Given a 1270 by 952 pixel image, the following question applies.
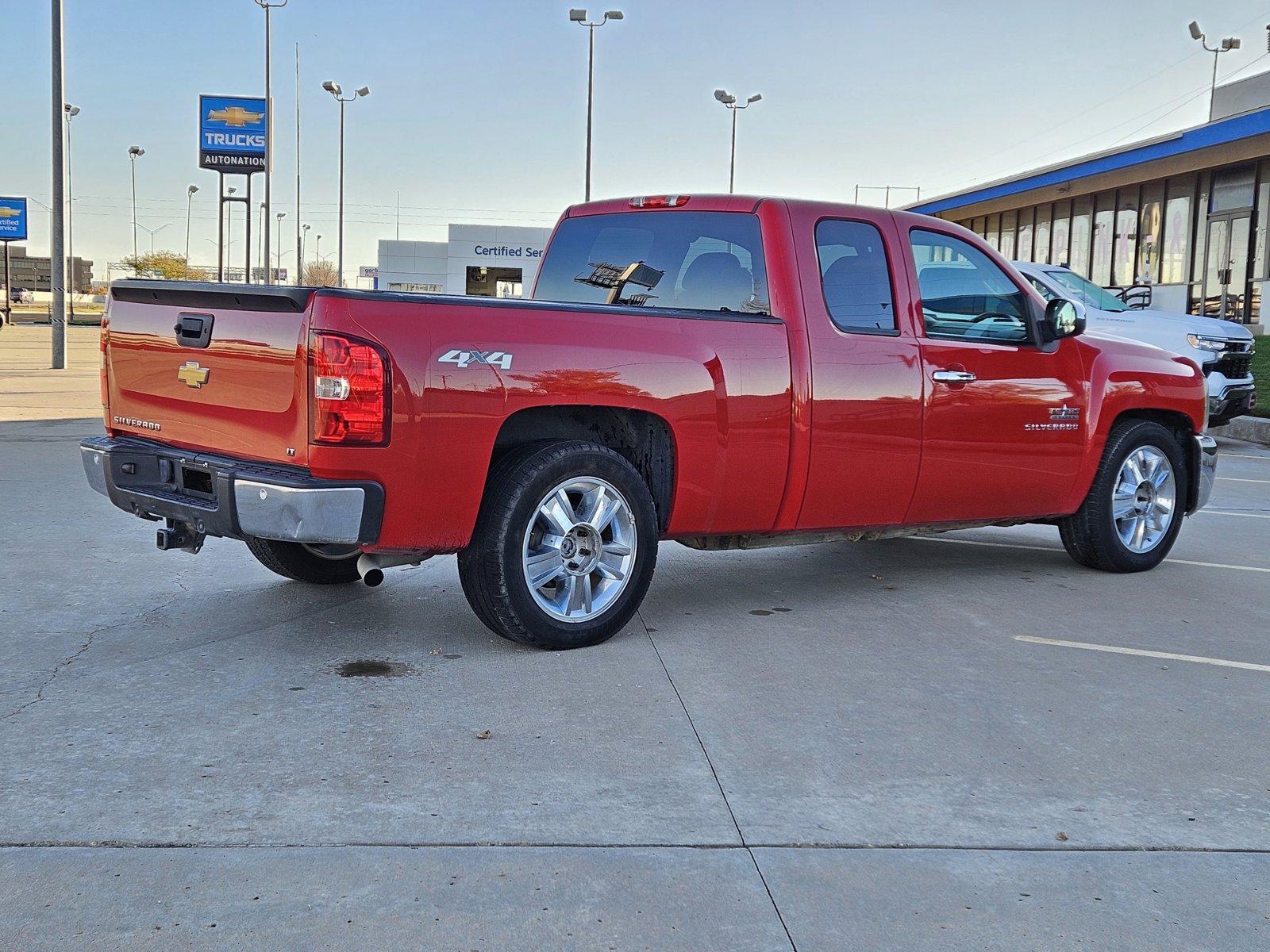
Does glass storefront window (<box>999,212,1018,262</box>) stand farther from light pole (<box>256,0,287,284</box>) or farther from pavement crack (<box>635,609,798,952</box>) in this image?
pavement crack (<box>635,609,798,952</box>)

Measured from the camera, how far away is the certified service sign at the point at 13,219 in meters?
67.1

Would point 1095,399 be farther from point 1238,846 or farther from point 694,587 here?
point 1238,846

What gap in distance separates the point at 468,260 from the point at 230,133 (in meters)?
21.2

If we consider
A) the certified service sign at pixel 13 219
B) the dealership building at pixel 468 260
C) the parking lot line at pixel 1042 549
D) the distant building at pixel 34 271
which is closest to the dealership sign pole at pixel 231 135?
the dealership building at pixel 468 260

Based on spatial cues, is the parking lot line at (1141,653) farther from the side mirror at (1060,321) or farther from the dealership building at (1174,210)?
the dealership building at (1174,210)

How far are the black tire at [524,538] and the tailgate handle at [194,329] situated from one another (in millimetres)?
1192

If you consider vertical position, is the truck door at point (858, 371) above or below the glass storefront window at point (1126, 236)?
below

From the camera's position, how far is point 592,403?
5.17 meters

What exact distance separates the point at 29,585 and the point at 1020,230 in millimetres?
41623

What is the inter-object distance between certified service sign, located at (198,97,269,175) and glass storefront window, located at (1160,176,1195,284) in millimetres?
31004

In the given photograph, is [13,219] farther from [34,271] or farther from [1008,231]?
[34,271]

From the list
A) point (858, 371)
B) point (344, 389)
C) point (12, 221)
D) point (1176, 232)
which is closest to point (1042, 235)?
point (1176, 232)

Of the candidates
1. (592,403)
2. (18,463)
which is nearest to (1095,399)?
(592,403)

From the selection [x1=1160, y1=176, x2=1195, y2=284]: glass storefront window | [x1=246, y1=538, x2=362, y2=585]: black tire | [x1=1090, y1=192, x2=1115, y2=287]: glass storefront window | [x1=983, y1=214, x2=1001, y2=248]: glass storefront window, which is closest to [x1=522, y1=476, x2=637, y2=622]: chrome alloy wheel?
[x1=246, y1=538, x2=362, y2=585]: black tire
